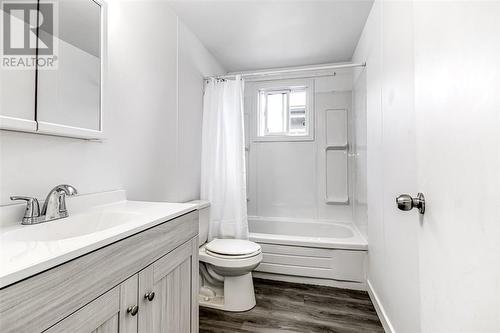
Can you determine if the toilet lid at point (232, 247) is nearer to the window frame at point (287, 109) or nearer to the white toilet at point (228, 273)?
the white toilet at point (228, 273)

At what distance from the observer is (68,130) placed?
1.09 meters

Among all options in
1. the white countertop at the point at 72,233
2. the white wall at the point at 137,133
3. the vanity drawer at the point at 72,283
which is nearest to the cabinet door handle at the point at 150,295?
the vanity drawer at the point at 72,283

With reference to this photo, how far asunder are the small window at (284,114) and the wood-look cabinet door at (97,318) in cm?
270

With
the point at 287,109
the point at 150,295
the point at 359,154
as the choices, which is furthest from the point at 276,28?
the point at 150,295

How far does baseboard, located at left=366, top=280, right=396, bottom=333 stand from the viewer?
1604 millimetres

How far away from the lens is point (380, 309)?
178cm

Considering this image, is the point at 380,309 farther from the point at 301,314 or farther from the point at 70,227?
the point at 70,227

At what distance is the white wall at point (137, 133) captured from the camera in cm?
101

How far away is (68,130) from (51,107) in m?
0.11

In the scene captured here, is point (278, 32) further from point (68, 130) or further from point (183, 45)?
point (68, 130)

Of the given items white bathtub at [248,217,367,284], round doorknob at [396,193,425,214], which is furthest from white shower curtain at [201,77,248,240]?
round doorknob at [396,193,425,214]

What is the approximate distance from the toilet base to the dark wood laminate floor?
4 centimetres

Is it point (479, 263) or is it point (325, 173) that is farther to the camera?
point (325, 173)

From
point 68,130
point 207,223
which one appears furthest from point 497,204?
point 207,223
